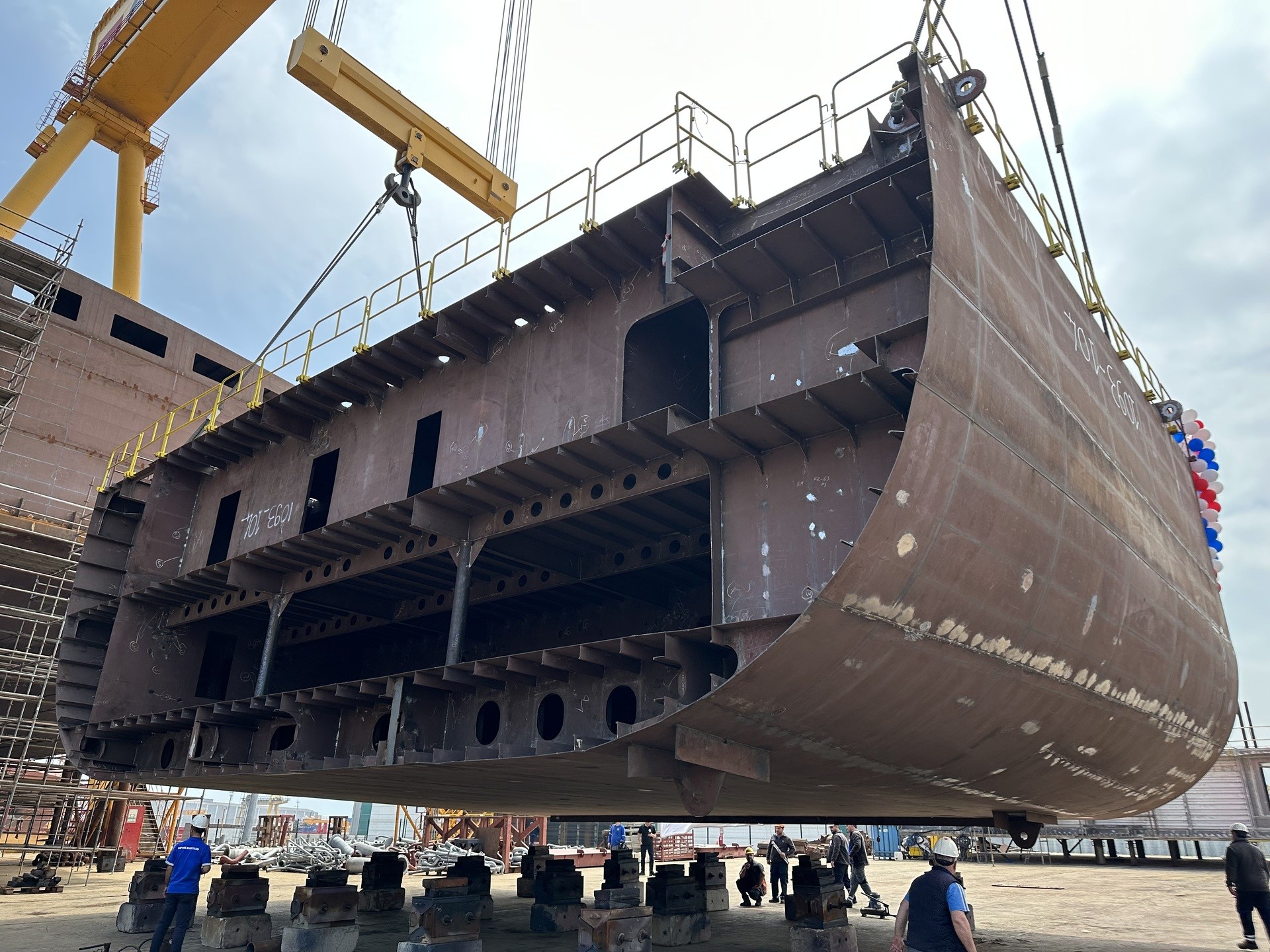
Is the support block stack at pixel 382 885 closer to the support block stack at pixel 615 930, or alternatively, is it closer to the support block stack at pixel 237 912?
the support block stack at pixel 237 912

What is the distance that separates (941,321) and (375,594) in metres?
11.1

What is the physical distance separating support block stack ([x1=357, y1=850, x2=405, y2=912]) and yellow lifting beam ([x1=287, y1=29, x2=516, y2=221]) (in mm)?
12538

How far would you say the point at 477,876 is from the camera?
594 inches

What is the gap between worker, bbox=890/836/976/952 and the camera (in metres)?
5.60

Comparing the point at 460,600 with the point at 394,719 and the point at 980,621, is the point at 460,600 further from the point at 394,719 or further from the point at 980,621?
the point at 980,621

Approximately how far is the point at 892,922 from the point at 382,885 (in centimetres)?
941

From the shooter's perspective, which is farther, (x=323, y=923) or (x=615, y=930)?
(x=323, y=923)

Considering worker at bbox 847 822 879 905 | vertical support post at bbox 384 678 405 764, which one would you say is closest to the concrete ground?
worker at bbox 847 822 879 905

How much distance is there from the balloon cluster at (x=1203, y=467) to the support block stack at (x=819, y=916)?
435 inches

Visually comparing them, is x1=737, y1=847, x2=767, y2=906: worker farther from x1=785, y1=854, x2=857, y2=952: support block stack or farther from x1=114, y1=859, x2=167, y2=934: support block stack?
x1=114, y1=859, x2=167, y2=934: support block stack

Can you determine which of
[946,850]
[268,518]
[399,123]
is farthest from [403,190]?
[946,850]

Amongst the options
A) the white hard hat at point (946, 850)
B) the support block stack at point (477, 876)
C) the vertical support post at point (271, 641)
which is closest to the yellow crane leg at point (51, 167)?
the vertical support post at point (271, 641)

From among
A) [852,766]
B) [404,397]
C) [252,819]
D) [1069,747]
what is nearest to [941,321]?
[852,766]

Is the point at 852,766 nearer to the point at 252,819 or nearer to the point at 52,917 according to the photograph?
the point at 52,917
